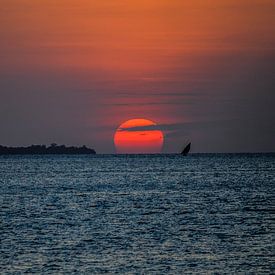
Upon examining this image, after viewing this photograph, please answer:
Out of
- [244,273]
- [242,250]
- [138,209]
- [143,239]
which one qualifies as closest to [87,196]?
[138,209]

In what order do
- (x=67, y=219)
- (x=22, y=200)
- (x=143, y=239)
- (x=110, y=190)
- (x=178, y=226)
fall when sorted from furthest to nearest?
(x=110, y=190) → (x=22, y=200) → (x=67, y=219) → (x=178, y=226) → (x=143, y=239)

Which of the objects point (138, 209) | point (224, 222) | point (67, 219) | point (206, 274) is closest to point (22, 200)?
point (138, 209)

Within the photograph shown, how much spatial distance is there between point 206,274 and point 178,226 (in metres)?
17.7

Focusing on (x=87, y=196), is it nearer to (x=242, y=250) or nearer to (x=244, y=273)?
(x=242, y=250)

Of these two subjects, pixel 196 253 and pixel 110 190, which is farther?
pixel 110 190

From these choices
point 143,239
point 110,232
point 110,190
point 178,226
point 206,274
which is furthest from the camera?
point 110,190

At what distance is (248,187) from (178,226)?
51742 millimetres

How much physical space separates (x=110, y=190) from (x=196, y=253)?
57.1 metres

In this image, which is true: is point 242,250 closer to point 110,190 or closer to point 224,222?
point 224,222

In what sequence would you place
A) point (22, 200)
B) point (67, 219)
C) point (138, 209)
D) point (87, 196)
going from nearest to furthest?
1. point (67, 219)
2. point (138, 209)
3. point (22, 200)
4. point (87, 196)

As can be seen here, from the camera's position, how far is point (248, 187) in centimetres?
10381

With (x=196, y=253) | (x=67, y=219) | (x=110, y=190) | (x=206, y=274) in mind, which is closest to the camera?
(x=206, y=274)

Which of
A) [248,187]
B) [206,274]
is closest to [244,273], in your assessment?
[206,274]

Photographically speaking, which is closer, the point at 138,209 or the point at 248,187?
the point at 138,209
